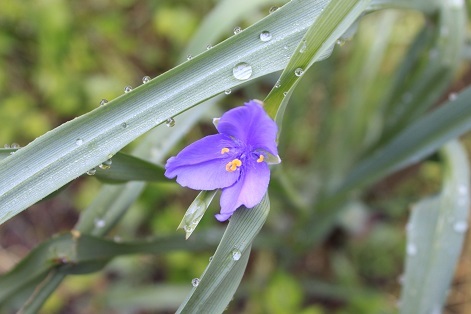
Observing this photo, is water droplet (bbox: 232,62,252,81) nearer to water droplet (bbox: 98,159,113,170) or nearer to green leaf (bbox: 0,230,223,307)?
water droplet (bbox: 98,159,113,170)

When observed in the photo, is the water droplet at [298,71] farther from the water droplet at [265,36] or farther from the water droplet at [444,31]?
the water droplet at [444,31]

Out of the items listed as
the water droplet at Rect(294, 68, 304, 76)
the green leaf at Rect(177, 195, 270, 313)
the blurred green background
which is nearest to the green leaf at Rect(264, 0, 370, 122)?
the water droplet at Rect(294, 68, 304, 76)

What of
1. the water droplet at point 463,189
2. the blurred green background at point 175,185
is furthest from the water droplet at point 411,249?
the blurred green background at point 175,185

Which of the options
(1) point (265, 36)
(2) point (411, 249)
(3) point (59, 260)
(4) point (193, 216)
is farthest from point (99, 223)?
(2) point (411, 249)

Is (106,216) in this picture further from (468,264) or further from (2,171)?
(468,264)

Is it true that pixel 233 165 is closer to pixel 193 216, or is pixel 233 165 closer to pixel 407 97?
pixel 193 216

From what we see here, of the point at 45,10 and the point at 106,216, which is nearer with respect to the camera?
the point at 106,216

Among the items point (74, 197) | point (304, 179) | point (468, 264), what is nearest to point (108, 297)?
point (74, 197)
